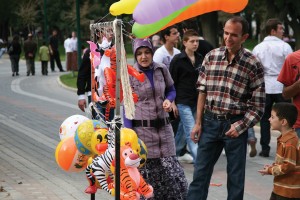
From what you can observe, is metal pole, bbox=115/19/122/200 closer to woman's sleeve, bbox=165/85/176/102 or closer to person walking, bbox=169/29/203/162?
woman's sleeve, bbox=165/85/176/102

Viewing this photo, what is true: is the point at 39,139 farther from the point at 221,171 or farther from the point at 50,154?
the point at 221,171

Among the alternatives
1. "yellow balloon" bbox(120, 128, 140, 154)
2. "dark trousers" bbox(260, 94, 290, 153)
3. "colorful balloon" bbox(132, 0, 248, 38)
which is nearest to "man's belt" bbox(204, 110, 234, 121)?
"yellow balloon" bbox(120, 128, 140, 154)

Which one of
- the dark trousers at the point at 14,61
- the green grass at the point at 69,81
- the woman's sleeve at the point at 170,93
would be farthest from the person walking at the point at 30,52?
the woman's sleeve at the point at 170,93

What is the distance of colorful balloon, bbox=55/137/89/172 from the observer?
7.12 meters

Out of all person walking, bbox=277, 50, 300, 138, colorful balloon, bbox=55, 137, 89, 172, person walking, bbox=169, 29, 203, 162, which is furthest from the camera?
person walking, bbox=169, 29, 203, 162

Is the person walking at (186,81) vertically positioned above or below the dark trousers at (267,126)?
above

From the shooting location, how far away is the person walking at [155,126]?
7422mm

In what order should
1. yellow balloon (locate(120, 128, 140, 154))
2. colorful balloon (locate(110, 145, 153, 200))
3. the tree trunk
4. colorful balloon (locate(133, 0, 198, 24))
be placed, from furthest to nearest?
the tree trunk, yellow balloon (locate(120, 128, 140, 154)), colorful balloon (locate(110, 145, 153, 200)), colorful balloon (locate(133, 0, 198, 24))

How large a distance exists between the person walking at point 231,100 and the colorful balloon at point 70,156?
1.16 m

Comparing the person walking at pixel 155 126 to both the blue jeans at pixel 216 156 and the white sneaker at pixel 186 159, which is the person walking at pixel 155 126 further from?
the white sneaker at pixel 186 159

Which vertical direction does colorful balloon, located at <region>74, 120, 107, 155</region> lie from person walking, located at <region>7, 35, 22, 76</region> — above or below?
above

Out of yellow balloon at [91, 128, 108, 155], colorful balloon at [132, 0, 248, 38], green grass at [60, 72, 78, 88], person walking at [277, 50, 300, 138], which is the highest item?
colorful balloon at [132, 0, 248, 38]

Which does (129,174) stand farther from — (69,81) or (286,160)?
(69,81)

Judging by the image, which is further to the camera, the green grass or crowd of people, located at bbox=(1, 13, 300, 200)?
the green grass
